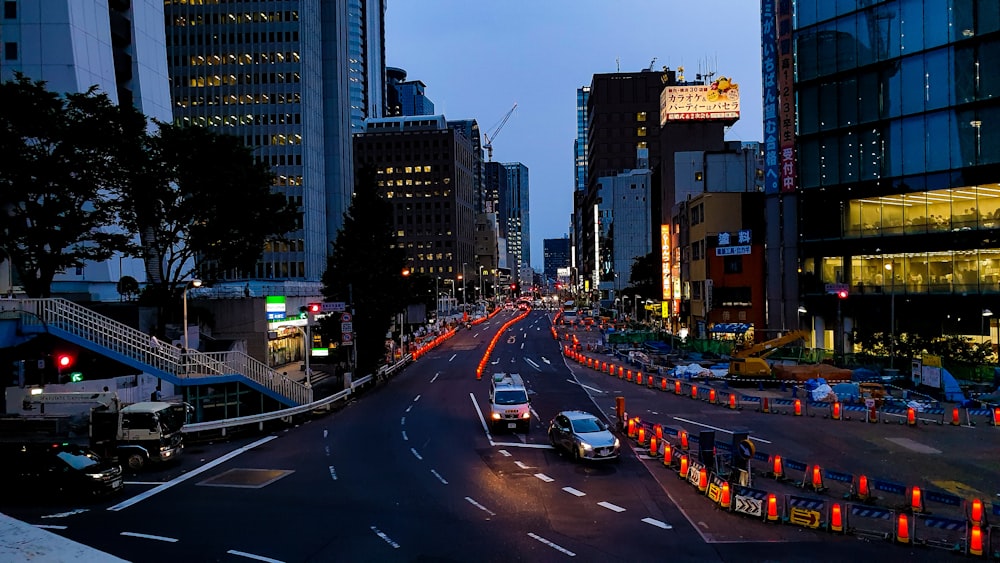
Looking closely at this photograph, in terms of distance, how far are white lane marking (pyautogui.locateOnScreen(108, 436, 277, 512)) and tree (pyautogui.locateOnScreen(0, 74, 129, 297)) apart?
11968 mm

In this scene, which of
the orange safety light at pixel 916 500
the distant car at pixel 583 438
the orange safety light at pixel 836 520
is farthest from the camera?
the distant car at pixel 583 438

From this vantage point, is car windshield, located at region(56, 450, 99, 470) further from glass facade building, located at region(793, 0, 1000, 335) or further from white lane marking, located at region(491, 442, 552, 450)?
glass facade building, located at region(793, 0, 1000, 335)

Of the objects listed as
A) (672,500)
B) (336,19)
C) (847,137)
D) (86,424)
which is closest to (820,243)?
(847,137)

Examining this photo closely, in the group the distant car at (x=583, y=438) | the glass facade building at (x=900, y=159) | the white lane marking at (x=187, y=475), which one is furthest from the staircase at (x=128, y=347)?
the glass facade building at (x=900, y=159)

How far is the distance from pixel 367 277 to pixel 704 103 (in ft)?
244

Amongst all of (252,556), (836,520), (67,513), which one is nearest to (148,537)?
(252,556)

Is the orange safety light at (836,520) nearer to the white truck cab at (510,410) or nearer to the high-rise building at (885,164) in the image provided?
the white truck cab at (510,410)

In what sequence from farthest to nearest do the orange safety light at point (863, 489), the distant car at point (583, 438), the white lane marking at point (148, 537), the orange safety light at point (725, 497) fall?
the distant car at point (583, 438) < the orange safety light at point (863, 489) < the orange safety light at point (725, 497) < the white lane marking at point (148, 537)

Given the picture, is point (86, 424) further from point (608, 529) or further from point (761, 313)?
point (761, 313)

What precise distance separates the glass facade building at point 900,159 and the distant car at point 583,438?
124 feet

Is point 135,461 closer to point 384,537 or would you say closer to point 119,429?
point 119,429

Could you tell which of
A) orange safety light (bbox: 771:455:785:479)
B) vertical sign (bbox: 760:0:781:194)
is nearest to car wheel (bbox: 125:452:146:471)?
orange safety light (bbox: 771:455:785:479)

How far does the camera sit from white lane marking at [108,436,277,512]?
730 inches

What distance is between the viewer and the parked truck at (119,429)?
2245 centimetres
